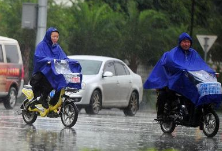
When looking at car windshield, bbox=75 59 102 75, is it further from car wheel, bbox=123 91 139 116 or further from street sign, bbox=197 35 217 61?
street sign, bbox=197 35 217 61

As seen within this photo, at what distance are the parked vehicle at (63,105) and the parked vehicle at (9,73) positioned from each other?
8.63m

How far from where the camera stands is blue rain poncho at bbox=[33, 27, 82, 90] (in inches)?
667

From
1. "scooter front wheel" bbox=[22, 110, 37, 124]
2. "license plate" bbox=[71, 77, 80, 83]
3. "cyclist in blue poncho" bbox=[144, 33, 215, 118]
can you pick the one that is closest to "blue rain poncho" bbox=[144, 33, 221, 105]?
"cyclist in blue poncho" bbox=[144, 33, 215, 118]

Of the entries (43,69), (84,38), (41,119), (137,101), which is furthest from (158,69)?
(84,38)

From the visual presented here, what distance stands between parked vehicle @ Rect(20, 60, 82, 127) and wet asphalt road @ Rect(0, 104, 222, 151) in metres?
0.18

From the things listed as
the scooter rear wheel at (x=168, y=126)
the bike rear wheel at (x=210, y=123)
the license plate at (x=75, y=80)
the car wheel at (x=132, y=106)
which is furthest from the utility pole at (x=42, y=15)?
the bike rear wheel at (x=210, y=123)

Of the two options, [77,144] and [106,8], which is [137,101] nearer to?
[77,144]

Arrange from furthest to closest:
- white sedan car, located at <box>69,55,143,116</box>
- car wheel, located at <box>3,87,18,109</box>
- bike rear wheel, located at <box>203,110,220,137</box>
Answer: car wheel, located at <box>3,87,18,109</box>
white sedan car, located at <box>69,55,143,116</box>
bike rear wheel, located at <box>203,110,220,137</box>

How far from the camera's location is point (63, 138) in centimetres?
1413

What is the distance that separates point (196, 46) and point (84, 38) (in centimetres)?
532

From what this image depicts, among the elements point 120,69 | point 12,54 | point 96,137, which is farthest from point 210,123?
point 12,54

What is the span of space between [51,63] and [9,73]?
9784mm

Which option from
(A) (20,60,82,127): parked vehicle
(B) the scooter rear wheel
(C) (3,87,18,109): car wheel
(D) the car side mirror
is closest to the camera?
(B) the scooter rear wheel

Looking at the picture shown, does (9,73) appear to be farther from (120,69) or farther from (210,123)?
(210,123)
